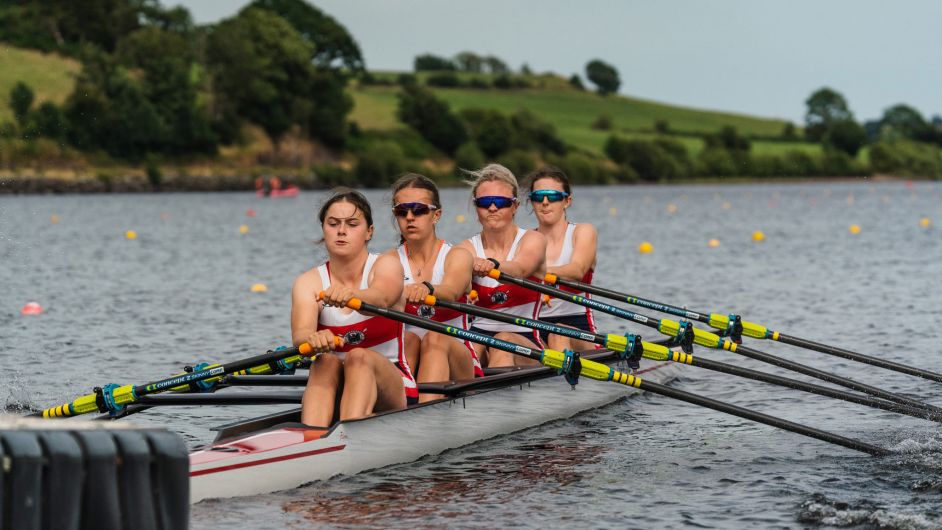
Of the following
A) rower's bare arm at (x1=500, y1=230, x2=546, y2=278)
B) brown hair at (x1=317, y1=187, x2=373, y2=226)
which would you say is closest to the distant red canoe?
rower's bare arm at (x1=500, y1=230, x2=546, y2=278)

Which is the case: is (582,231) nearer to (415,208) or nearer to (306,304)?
(415,208)

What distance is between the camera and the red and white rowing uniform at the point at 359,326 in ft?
25.8

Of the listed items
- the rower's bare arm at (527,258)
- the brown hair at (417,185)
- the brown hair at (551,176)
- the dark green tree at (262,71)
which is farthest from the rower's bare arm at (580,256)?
the dark green tree at (262,71)

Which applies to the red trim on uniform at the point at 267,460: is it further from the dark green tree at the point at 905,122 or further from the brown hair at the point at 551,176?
the dark green tree at the point at 905,122

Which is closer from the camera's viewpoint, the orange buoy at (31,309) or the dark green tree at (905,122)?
the orange buoy at (31,309)

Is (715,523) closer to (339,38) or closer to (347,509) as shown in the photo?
(347,509)

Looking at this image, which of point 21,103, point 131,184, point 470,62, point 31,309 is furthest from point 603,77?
point 31,309

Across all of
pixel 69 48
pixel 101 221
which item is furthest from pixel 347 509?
pixel 69 48

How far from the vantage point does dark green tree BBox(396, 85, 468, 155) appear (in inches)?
3760

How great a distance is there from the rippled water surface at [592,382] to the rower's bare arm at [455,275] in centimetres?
116

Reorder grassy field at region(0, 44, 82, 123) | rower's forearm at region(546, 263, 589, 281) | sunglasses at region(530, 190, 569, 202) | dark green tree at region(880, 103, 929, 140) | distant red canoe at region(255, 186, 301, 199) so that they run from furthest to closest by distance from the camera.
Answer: dark green tree at region(880, 103, 929, 140)
grassy field at region(0, 44, 82, 123)
distant red canoe at region(255, 186, 301, 199)
rower's forearm at region(546, 263, 589, 281)
sunglasses at region(530, 190, 569, 202)

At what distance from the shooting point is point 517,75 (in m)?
135

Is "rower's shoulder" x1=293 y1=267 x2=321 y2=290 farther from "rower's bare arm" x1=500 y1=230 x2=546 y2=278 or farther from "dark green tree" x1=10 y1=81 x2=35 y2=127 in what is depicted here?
"dark green tree" x1=10 y1=81 x2=35 y2=127

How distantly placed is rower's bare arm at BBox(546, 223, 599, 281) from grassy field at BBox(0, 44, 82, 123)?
6985cm
